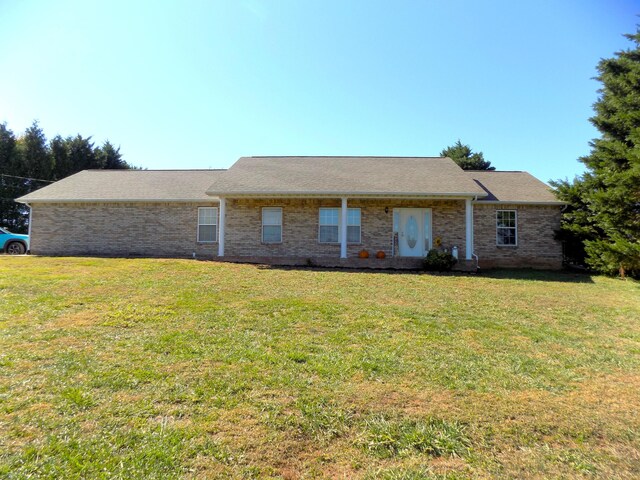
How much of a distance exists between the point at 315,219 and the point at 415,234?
4287mm

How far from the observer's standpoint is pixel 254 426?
3.03 m

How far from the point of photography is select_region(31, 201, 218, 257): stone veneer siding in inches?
623

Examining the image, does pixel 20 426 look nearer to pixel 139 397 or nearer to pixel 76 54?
pixel 139 397

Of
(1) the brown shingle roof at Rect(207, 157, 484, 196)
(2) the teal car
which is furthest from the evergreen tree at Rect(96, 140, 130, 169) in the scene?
(1) the brown shingle roof at Rect(207, 157, 484, 196)

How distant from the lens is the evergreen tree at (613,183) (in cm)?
1132

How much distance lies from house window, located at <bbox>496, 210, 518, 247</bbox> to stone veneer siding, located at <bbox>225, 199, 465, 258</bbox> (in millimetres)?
2006

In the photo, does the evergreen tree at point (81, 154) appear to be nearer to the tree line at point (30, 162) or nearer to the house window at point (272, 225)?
the tree line at point (30, 162)

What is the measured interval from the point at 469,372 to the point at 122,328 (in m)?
5.04

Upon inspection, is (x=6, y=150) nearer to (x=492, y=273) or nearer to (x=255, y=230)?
(x=255, y=230)

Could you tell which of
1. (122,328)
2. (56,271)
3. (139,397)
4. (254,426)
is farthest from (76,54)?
(254,426)

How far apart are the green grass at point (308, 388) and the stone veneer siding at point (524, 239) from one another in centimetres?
776

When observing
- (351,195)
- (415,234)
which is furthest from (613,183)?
(351,195)

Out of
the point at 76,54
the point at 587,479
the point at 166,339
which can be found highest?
the point at 76,54

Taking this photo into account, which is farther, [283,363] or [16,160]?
[16,160]
